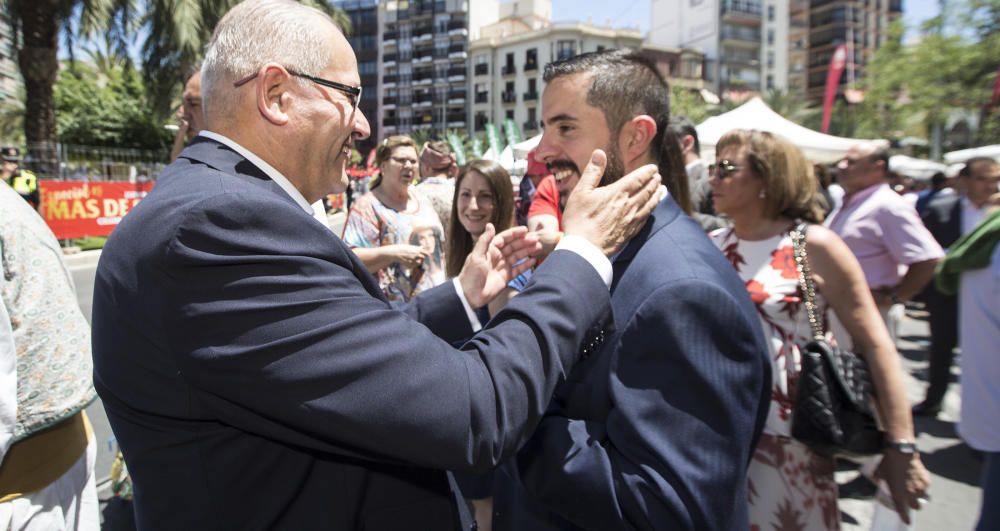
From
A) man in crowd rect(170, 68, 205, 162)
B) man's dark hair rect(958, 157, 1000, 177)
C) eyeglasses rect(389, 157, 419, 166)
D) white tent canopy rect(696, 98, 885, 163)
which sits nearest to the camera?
man in crowd rect(170, 68, 205, 162)

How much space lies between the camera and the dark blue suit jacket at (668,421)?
1.28 m

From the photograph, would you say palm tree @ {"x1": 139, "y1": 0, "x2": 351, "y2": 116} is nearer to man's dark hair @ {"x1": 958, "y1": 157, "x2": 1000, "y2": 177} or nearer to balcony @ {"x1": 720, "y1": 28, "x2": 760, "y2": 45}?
man's dark hair @ {"x1": 958, "y1": 157, "x2": 1000, "y2": 177}

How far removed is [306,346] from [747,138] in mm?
2364

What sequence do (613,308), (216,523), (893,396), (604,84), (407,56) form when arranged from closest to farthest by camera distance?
(216,523) → (613,308) → (604,84) → (893,396) → (407,56)

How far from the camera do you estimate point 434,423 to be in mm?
1023

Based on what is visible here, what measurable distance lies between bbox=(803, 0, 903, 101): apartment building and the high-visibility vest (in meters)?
75.8

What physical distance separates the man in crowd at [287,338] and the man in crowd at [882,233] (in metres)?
3.37

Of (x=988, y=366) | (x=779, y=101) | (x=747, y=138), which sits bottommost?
(x=988, y=366)

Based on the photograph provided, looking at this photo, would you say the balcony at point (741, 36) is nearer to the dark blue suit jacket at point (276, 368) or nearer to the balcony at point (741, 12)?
the balcony at point (741, 12)

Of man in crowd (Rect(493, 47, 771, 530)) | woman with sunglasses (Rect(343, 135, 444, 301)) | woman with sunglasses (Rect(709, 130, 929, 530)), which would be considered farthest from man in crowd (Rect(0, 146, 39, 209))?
man in crowd (Rect(493, 47, 771, 530))

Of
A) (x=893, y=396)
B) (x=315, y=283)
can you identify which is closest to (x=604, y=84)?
(x=315, y=283)

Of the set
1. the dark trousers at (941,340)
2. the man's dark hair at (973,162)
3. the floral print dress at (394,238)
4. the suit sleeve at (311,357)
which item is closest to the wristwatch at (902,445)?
the suit sleeve at (311,357)

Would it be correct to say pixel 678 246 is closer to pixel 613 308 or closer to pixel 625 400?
pixel 613 308

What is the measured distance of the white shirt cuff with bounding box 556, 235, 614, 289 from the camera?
130 cm
